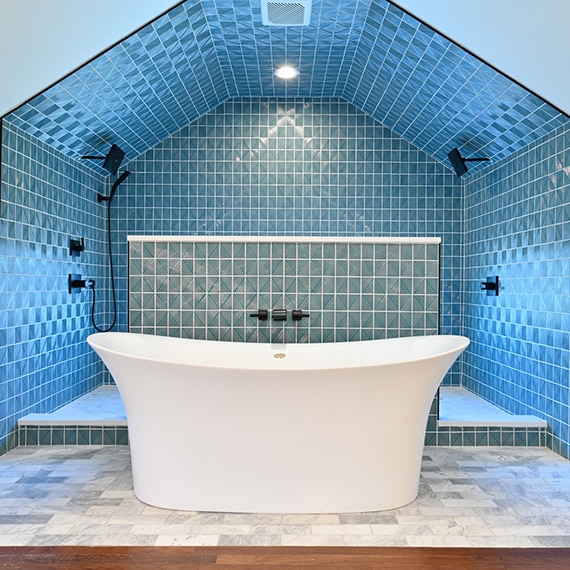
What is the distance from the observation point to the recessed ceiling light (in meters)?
4.23

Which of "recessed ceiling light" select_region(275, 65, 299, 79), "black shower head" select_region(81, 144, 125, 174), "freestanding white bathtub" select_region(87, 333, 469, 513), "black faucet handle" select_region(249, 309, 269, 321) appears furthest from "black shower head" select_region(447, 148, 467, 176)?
"black shower head" select_region(81, 144, 125, 174)

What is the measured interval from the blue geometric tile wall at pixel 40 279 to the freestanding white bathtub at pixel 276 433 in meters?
1.07

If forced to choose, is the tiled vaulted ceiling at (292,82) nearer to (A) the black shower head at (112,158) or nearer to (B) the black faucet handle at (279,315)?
(A) the black shower head at (112,158)

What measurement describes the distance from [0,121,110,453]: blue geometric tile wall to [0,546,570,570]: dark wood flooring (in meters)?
1.31

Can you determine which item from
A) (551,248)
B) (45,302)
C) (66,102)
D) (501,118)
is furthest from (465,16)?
(45,302)

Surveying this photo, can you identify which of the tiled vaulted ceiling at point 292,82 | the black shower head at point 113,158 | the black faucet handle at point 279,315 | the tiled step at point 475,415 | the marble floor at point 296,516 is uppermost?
the tiled vaulted ceiling at point 292,82

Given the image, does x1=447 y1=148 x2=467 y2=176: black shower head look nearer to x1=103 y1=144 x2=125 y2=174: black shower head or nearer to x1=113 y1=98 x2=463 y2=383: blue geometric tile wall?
x1=113 y1=98 x2=463 y2=383: blue geometric tile wall

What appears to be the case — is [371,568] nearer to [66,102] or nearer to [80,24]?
[80,24]

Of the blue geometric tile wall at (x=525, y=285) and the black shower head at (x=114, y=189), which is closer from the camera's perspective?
the blue geometric tile wall at (x=525, y=285)

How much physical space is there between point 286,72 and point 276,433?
2.96 metres

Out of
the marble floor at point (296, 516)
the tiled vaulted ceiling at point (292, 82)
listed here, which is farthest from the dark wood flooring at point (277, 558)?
the tiled vaulted ceiling at point (292, 82)

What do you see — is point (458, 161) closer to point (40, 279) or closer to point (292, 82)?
point (292, 82)

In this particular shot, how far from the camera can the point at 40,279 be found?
3.45m

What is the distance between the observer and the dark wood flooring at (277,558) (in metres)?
1.87
